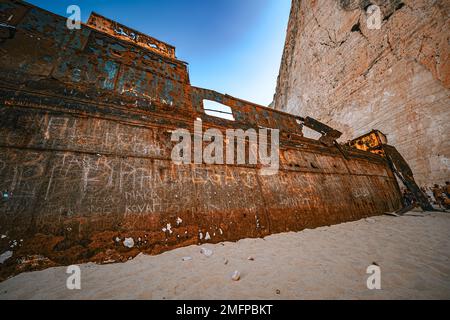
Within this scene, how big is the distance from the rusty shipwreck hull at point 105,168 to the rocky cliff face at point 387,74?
7.17 m

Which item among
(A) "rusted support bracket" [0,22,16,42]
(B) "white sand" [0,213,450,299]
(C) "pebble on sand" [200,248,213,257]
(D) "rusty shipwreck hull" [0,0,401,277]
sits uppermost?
(A) "rusted support bracket" [0,22,16,42]

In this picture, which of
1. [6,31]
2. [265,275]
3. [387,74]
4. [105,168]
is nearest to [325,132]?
[265,275]

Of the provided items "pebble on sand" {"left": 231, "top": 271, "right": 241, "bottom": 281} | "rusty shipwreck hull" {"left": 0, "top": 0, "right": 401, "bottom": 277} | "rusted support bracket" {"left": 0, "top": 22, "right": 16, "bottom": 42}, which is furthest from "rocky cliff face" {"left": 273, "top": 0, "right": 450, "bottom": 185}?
"rusted support bracket" {"left": 0, "top": 22, "right": 16, "bottom": 42}

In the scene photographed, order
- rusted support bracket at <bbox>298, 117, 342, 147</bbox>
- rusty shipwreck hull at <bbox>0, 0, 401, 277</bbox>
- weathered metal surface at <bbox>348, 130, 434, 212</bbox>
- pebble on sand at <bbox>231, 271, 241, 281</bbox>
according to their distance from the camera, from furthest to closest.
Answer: weathered metal surface at <bbox>348, 130, 434, 212</bbox>, rusted support bracket at <bbox>298, 117, 342, 147</bbox>, rusty shipwreck hull at <bbox>0, 0, 401, 277</bbox>, pebble on sand at <bbox>231, 271, 241, 281</bbox>

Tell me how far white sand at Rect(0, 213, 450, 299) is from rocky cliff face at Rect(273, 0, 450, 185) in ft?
25.7

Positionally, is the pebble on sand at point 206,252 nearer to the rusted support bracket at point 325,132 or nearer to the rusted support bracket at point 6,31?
the rusted support bracket at point 6,31

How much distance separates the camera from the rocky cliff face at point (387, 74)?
26.1 feet

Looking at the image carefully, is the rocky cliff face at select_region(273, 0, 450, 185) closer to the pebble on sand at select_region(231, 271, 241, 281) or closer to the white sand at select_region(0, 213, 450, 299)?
the white sand at select_region(0, 213, 450, 299)

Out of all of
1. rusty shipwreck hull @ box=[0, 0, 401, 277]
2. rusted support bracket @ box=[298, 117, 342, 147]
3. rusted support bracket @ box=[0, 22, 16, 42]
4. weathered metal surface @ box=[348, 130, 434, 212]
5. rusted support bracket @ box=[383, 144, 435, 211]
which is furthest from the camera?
weathered metal surface @ box=[348, 130, 434, 212]

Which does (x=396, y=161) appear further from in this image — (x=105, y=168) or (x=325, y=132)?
(x=105, y=168)

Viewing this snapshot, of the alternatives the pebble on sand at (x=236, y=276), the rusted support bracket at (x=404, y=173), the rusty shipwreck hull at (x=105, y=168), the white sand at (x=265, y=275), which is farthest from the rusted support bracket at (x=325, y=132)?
the pebble on sand at (x=236, y=276)

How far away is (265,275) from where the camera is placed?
206 centimetres

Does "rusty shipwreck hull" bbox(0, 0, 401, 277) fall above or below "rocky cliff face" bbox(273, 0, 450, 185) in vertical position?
below

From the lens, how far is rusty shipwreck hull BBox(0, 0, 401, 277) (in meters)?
2.33
